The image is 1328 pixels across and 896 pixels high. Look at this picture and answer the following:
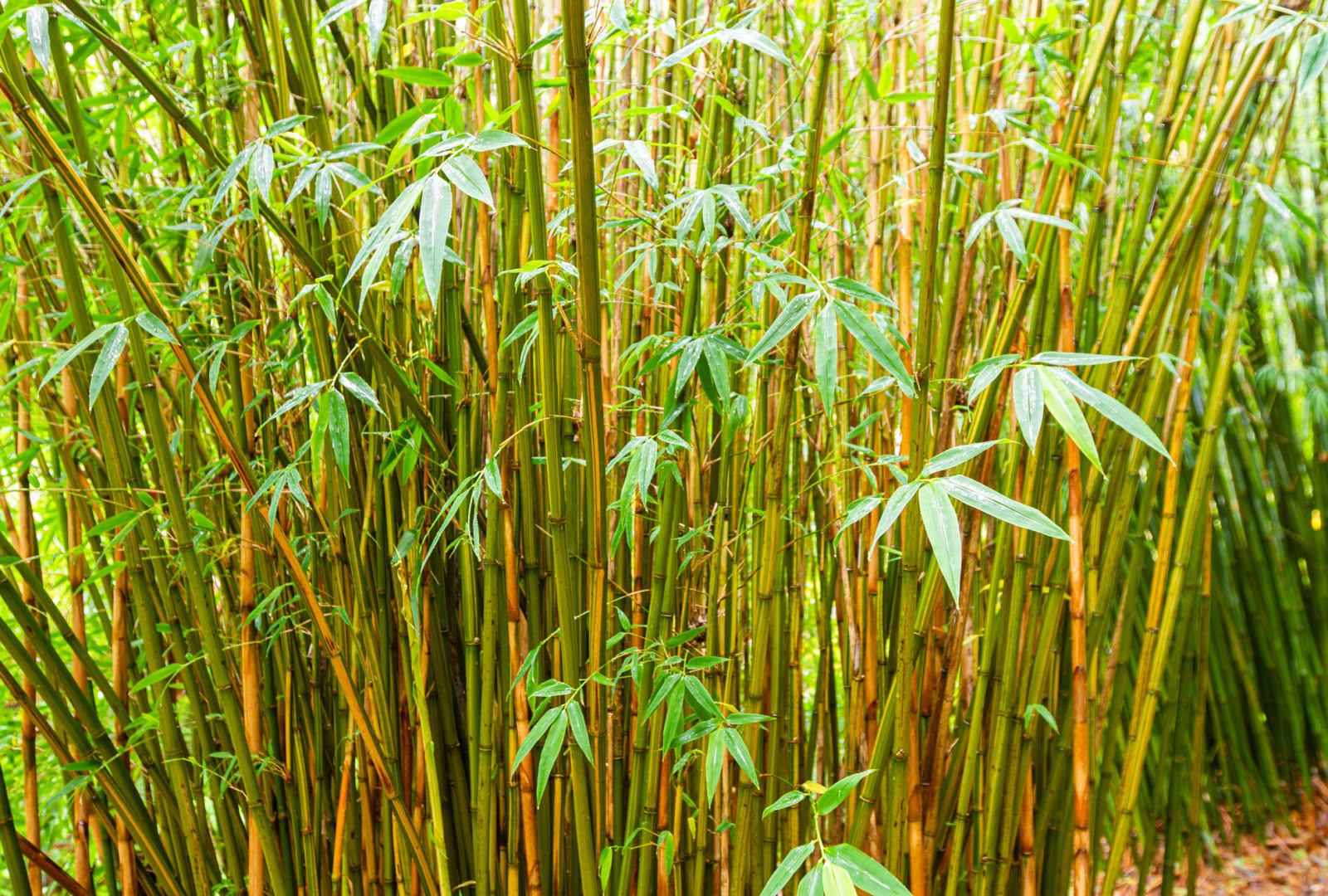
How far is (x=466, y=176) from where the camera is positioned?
0.61 meters

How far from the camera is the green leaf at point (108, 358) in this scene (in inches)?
28.3

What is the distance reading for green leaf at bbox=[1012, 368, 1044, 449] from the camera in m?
0.58

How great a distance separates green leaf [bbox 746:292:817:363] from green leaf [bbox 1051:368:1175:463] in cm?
19

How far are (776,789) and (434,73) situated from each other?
0.92 metres

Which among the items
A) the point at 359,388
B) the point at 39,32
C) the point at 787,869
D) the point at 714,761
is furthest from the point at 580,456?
the point at 39,32

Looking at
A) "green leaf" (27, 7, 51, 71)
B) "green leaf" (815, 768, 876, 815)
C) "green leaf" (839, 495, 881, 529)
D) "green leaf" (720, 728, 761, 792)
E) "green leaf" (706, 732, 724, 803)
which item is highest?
"green leaf" (27, 7, 51, 71)

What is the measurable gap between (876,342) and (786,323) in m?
0.09

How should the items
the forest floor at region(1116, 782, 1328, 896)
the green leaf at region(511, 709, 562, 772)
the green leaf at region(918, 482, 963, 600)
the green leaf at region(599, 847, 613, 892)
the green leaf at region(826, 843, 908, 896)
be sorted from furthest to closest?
the forest floor at region(1116, 782, 1328, 896), the green leaf at region(599, 847, 613, 892), the green leaf at region(511, 709, 562, 772), the green leaf at region(826, 843, 908, 896), the green leaf at region(918, 482, 963, 600)

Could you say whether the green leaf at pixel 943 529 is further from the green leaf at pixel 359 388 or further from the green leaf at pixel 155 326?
the green leaf at pixel 155 326

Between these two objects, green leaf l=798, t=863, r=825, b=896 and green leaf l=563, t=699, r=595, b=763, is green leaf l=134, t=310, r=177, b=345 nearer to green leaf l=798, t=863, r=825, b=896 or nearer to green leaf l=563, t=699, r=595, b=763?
green leaf l=563, t=699, r=595, b=763

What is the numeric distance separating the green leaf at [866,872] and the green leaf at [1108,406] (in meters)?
0.37

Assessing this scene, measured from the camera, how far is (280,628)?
3.22ft

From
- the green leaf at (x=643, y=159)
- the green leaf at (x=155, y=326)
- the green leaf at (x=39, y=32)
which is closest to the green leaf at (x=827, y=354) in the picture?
the green leaf at (x=643, y=159)

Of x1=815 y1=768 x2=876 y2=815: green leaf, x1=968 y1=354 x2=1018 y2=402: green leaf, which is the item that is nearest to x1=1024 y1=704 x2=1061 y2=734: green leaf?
x1=815 y1=768 x2=876 y2=815: green leaf
